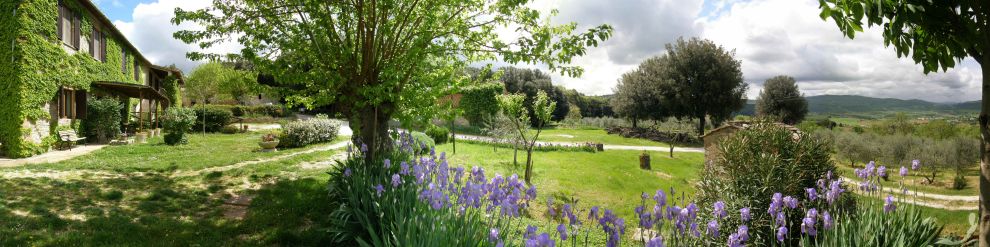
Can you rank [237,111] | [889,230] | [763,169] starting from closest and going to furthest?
[889,230] → [763,169] → [237,111]

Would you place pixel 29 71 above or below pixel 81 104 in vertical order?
above

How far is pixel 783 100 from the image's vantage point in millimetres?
38719

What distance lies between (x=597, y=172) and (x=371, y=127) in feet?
35.0

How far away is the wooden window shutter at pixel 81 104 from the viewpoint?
17.7 metres

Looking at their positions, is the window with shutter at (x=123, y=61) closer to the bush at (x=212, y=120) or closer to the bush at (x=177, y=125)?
the bush at (x=177, y=125)

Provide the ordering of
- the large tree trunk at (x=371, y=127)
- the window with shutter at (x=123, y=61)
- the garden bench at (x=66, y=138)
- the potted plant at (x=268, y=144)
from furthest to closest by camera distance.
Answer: the window with shutter at (x=123, y=61) < the potted plant at (x=268, y=144) < the garden bench at (x=66, y=138) < the large tree trunk at (x=371, y=127)

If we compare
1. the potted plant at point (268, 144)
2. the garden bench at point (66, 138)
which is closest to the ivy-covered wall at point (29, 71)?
the garden bench at point (66, 138)

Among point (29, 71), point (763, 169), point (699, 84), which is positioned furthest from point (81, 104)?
point (699, 84)

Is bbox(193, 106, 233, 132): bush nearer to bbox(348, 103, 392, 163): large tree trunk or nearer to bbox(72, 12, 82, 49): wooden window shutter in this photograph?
bbox(72, 12, 82, 49): wooden window shutter

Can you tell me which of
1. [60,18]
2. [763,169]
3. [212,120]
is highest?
[60,18]

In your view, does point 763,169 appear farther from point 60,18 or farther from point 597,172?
point 60,18

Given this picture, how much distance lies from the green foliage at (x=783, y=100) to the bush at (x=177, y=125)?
132ft

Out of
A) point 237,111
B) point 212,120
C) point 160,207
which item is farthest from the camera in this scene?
point 237,111

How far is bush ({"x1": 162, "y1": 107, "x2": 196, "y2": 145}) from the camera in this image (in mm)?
18656
